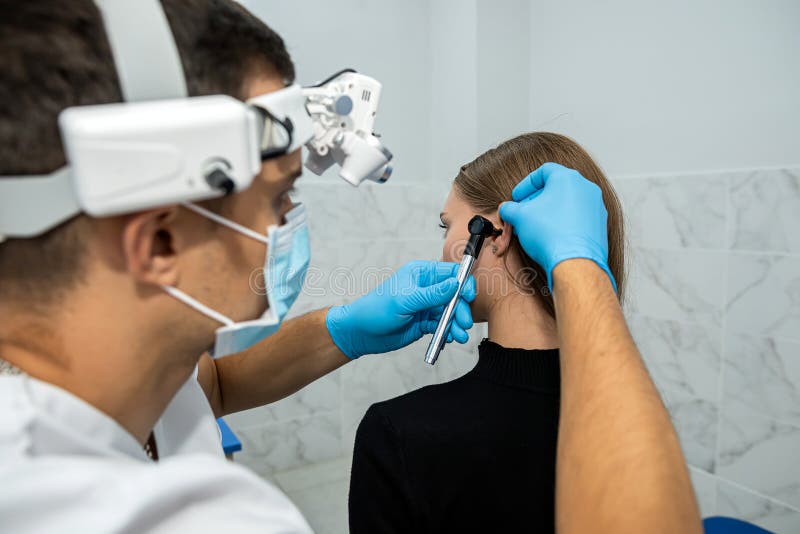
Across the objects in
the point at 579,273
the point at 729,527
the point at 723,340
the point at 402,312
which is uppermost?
the point at 579,273

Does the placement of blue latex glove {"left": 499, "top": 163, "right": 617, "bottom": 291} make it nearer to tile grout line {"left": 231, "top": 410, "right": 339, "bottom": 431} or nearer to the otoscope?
the otoscope

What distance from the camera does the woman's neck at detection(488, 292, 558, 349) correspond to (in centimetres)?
107

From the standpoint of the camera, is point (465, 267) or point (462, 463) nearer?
point (462, 463)

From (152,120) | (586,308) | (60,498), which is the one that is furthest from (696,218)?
(60,498)

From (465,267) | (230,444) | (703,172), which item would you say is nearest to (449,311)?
(465,267)

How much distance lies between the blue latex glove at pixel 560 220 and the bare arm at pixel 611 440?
0.11 m

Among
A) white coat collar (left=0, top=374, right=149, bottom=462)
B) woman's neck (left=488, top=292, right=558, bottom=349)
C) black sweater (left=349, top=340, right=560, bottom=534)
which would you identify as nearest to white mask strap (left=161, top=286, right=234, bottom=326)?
white coat collar (left=0, top=374, right=149, bottom=462)

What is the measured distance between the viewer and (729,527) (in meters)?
1.33

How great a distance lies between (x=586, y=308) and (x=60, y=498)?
25.4 inches

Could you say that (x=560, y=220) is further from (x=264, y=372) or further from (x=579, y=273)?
(x=264, y=372)

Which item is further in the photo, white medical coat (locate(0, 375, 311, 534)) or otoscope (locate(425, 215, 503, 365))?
otoscope (locate(425, 215, 503, 365))

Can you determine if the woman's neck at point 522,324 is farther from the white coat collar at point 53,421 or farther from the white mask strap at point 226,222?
the white coat collar at point 53,421

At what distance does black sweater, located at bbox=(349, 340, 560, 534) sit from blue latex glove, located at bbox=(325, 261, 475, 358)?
21cm

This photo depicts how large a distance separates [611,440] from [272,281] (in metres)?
0.48
